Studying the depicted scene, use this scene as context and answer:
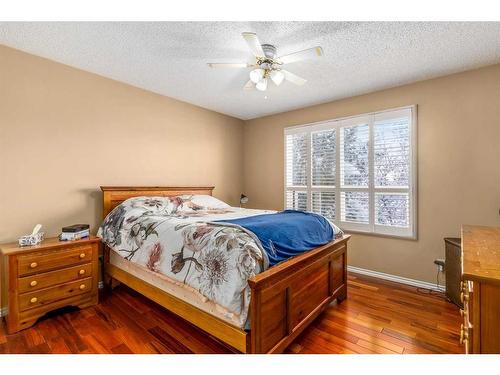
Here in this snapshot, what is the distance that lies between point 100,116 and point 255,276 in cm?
264

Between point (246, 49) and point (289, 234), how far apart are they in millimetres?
1673

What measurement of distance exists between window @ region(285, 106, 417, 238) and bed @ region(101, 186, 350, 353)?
96 centimetres

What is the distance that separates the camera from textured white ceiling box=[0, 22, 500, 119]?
1925 mm

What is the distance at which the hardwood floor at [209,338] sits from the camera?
1789mm

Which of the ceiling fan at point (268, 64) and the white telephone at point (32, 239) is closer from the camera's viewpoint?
the ceiling fan at point (268, 64)

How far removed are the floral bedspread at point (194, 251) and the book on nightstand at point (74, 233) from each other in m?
0.19

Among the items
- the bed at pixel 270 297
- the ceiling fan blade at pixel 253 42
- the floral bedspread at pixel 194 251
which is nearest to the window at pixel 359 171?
the bed at pixel 270 297

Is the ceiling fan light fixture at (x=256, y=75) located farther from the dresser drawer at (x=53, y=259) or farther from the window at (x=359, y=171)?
the dresser drawer at (x=53, y=259)

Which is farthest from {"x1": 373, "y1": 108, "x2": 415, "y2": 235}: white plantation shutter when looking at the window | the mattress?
the mattress

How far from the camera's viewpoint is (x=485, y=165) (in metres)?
2.54

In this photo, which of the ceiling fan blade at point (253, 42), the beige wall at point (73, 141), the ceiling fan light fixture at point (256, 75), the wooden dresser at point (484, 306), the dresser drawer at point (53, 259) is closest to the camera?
the wooden dresser at point (484, 306)

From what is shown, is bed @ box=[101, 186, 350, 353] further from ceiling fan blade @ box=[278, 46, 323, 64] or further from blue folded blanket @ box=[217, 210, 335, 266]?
ceiling fan blade @ box=[278, 46, 323, 64]
